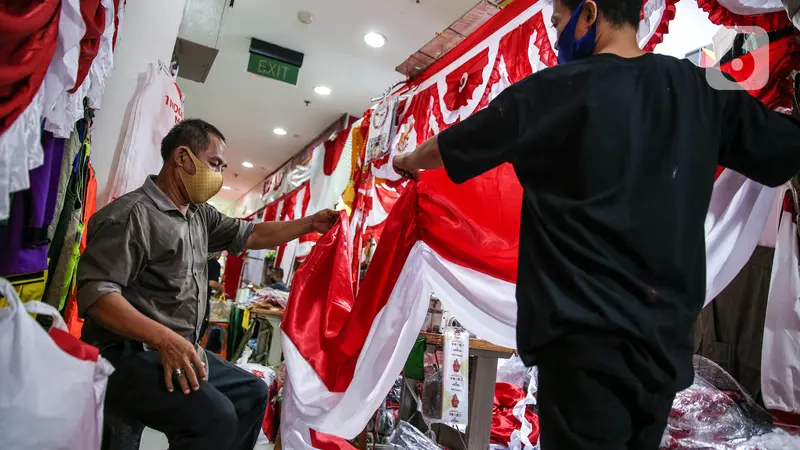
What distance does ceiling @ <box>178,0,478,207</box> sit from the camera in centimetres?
491

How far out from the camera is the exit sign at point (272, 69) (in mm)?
5797

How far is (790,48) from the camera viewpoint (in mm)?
1836

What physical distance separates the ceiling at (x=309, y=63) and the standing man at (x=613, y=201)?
381cm

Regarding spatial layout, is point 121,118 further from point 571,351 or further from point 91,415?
point 571,351

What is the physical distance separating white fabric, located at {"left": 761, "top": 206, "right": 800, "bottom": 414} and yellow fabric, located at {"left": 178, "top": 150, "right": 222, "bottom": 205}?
216 centimetres

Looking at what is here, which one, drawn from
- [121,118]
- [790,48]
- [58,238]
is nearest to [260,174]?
[121,118]

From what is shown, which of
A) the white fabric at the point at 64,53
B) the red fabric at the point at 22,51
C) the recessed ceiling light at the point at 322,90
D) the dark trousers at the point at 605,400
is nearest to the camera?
the dark trousers at the point at 605,400

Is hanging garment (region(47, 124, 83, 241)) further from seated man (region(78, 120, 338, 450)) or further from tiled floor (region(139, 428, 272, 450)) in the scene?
tiled floor (region(139, 428, 272, 450))

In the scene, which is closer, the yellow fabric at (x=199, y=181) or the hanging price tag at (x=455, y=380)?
the yellow fabric at (x=199, y=181)

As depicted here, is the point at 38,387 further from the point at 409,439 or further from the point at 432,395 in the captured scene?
the point at 409,439

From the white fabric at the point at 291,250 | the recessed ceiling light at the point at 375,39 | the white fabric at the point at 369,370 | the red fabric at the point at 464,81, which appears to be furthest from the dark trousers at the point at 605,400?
the white fabric at the point at 291,250

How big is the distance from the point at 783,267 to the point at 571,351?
1.47 meters

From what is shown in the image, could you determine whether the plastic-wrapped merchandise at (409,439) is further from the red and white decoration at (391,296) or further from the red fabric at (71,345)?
the red fabric at (71,345)

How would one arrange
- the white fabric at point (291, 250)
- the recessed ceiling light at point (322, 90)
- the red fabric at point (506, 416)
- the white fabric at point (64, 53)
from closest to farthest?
the white fabric at point (64, 53) → the red fabric at point (506, 416) → the recessed ceiling light at point (322, 90) → the white fabric at point (291, 250)
